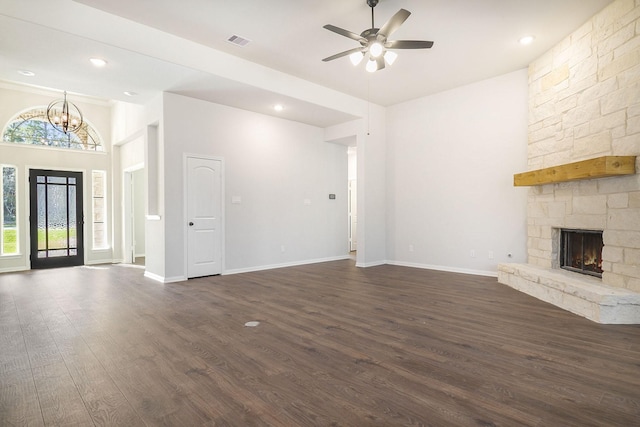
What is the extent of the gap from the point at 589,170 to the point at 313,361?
3.72 meters

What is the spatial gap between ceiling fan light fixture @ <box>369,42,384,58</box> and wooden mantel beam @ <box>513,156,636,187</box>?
2674 mm

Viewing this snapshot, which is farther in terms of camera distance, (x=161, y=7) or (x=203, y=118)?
(x=203, y=118)

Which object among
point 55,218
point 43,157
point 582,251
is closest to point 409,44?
point 582,251

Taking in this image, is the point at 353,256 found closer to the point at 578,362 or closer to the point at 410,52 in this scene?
the point at 410,52

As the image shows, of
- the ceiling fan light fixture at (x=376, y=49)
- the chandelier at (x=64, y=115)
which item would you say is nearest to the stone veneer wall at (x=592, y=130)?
the ceiling fan light fixture at (x=376, y=49)

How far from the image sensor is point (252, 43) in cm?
466

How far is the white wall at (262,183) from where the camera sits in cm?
563

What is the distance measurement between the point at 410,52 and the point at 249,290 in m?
4.23

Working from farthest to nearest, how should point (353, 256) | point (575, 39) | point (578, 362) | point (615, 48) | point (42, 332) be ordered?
1. point (353, 256)
2. point (575, 39)
3. point (615, 48)
4. point (42, 332)
5. point (578, 362)

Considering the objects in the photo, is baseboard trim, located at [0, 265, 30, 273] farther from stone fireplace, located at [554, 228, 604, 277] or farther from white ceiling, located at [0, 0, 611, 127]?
stone fireplace, located at [554, 228, 604, 277]

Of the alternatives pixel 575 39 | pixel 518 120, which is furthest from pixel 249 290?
pixel 575 39

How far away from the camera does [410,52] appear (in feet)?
16.1

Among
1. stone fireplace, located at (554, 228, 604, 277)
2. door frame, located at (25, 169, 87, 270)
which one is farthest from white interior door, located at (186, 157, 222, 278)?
stone fireplace, located at (554, 228, 604, 277)

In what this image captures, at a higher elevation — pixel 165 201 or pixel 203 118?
pixel 203 118
